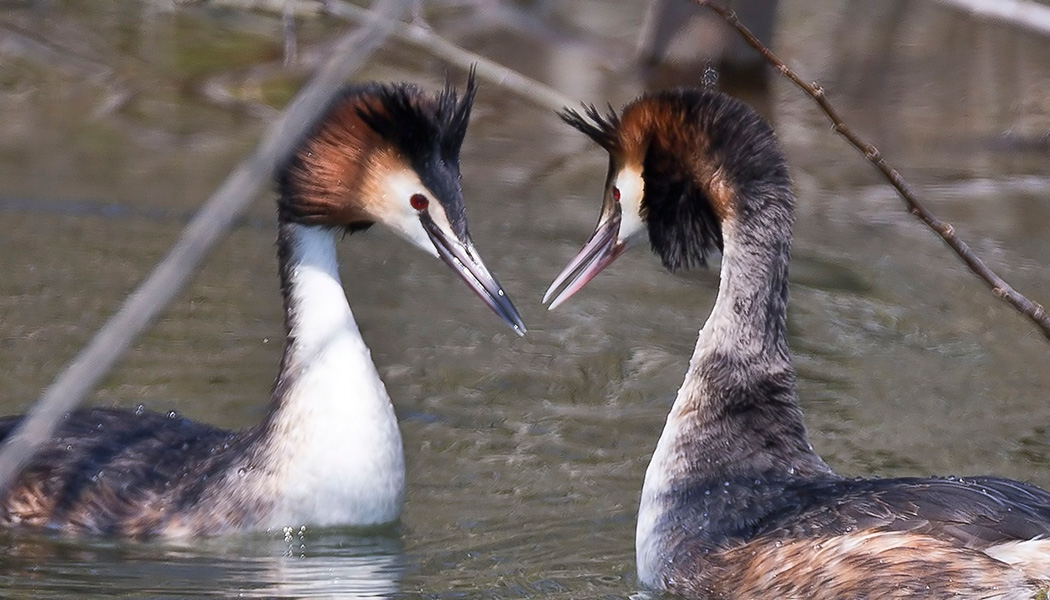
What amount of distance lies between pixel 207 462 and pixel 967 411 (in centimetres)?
311

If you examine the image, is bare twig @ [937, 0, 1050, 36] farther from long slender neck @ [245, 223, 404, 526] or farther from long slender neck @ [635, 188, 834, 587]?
long slender neck @ [245, 223, 404, 526]

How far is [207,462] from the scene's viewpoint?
5305 mm

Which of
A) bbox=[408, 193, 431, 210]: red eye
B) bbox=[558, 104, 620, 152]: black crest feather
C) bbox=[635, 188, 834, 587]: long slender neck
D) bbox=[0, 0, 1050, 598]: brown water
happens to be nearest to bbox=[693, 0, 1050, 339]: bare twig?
bbox=[635, 188, 834, 587]: long slender neck

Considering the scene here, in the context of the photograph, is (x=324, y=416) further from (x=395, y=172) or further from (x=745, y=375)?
(x=745, y=375)

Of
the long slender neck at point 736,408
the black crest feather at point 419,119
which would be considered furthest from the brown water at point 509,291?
the black crest feather at point 419,119

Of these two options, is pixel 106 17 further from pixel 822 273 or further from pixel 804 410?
pixel 804 410

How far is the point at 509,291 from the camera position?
8031 mm

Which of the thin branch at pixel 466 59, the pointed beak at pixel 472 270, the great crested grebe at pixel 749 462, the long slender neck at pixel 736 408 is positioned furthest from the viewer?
the thin branch at pixel 466 59

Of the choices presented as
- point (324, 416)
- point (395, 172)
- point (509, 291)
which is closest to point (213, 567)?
point (324, 416)

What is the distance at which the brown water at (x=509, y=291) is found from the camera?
5.20 m

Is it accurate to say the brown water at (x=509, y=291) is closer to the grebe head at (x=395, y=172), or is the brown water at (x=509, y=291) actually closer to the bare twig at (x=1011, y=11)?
the grebe head at (x=395, y=172)

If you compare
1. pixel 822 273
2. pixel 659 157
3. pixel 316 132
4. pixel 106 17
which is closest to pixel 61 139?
pixel 106 17

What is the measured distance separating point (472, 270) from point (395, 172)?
40cm

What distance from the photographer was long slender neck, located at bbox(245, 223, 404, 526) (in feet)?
16.6
